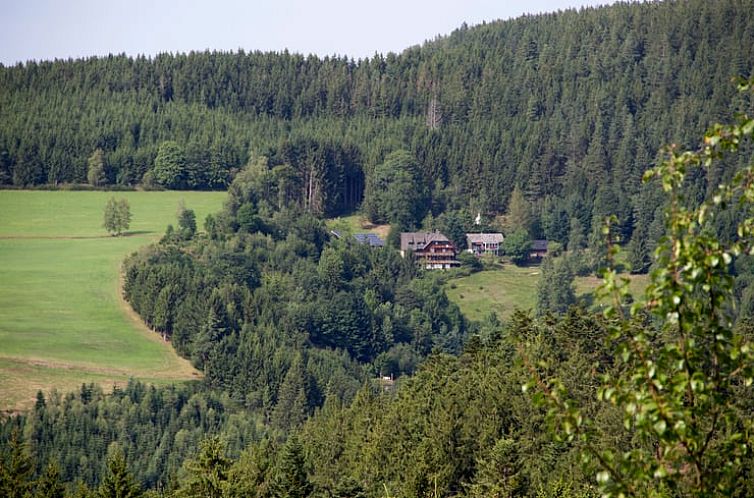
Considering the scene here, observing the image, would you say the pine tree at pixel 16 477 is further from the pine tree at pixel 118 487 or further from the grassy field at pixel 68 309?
the grassy field at pixel 68 309

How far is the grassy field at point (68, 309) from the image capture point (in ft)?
461

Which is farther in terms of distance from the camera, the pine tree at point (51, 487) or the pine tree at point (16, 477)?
the pine tree at point (51, 487)

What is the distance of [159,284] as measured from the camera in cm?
16662

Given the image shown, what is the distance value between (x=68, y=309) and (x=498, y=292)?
60258mm

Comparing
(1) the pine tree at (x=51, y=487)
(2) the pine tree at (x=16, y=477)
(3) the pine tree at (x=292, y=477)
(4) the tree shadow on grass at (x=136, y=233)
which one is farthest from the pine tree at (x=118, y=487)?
(4) the tree shadow on grass at (x=136, y=233)

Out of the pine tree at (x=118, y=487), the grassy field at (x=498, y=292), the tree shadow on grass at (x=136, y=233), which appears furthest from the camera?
the tree shadow on grass at (x=136, y=233)

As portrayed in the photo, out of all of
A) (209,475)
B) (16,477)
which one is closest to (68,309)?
A: (16,477)

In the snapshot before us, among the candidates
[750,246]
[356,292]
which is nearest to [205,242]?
[356,292]

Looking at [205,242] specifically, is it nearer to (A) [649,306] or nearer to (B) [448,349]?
(B) [448,349]

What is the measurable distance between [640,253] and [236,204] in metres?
55.4

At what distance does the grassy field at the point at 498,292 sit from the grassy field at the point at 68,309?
37.7 m

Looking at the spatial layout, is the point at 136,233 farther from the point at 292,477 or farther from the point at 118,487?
the point at 118,487

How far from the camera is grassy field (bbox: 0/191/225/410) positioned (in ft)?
461

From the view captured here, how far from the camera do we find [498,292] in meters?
193
